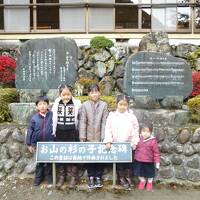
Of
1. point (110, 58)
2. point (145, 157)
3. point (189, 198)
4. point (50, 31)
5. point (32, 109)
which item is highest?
point (50, 31)

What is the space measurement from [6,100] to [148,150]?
116 inches

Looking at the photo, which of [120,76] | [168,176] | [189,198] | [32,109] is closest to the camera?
[189,198]

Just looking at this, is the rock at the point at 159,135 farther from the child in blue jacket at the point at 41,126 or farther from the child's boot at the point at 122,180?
the child in blue jacket at the point at 41,126

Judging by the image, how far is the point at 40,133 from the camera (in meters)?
6.21

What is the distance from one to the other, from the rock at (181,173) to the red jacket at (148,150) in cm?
70

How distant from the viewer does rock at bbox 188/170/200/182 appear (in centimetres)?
656

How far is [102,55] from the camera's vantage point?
41.8ft

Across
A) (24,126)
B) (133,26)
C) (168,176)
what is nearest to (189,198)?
(168,176)

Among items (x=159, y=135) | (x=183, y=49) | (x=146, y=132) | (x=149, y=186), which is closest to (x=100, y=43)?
(x=183, y=49)

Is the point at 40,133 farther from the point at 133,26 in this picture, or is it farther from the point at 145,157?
the point at 133,26

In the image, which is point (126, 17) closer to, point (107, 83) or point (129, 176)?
point (107, 83)

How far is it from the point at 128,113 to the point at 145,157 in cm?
72

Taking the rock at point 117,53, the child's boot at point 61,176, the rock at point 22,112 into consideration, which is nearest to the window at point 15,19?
the rock at point 117,53

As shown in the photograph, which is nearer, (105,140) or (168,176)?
(105,140)
